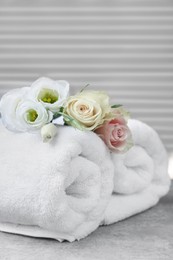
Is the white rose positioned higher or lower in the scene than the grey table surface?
higher

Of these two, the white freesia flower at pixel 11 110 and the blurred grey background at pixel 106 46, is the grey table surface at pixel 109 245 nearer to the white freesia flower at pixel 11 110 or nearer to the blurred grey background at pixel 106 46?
the white freesia flower at pixel 11 110

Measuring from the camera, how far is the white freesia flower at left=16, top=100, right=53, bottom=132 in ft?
4.27

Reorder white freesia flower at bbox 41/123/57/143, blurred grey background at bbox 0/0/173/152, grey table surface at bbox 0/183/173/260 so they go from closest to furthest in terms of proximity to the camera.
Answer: grey table surface at bbox 0/183/173/260 → white freesia flower at bbox 41/123/57/143 → blurred grey background at bbox 0/0/173/152

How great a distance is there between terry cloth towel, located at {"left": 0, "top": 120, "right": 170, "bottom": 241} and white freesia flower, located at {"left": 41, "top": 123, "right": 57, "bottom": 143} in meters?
0.01

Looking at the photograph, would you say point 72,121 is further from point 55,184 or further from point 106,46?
point 106,46

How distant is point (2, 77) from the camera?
80.3 inches

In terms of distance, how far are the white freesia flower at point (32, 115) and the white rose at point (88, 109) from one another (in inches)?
1.9

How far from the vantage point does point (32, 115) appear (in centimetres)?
133

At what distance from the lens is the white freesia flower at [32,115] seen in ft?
4.27

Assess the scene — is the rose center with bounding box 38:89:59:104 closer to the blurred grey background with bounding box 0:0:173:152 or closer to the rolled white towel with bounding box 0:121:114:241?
the rolled white towel with bounding box 0:121:114:241

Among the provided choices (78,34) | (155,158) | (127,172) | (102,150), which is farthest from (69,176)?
(78,34)

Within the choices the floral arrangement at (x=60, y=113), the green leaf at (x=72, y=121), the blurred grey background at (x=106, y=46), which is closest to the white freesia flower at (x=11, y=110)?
the floral arrangement at (x=60, y=113)

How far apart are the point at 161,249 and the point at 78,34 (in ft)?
3.21

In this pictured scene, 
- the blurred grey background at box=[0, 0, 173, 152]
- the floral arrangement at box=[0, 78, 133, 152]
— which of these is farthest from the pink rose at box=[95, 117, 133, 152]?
the blurred grey background at box=[0, 0, 173, 152]
